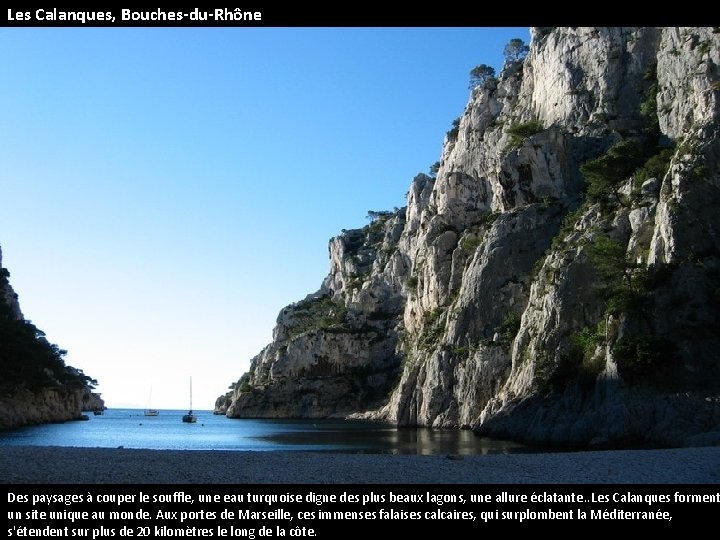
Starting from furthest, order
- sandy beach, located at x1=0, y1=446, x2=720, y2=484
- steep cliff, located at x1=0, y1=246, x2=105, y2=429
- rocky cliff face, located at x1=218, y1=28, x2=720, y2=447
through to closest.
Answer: steep cliff, located at x1=0, y1=246, x2=105, y2=429, rocky cliff face, located at x1=218, y1=28, x2=720, y2=447, sandy beach, located at x1=0, y1=446, x2=720, y2=484

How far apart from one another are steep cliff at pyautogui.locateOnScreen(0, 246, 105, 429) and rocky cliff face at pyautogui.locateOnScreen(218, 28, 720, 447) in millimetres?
42859

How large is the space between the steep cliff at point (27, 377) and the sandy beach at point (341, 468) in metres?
57.4

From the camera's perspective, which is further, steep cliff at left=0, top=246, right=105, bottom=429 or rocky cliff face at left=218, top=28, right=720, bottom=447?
steep cliff at left=0, top=246, right=105, bottom=429

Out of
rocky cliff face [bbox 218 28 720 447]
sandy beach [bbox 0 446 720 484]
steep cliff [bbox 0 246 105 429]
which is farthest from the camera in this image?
steep cliff [bbox 0 246 105 429]

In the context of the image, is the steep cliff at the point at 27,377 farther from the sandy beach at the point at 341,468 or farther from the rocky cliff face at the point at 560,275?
the sandy beach at the point at 341,468

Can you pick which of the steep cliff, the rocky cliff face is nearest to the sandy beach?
the rocky cliff face

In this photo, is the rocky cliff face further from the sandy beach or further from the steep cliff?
the steep cliff

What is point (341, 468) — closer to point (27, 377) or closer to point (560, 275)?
point (560, 275)

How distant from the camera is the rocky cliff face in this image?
43.7 m

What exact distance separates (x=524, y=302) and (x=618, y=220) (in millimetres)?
16570

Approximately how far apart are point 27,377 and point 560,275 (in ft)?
215

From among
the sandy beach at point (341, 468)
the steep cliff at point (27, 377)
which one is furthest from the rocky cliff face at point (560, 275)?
the steep cliff at point (27, 377)
